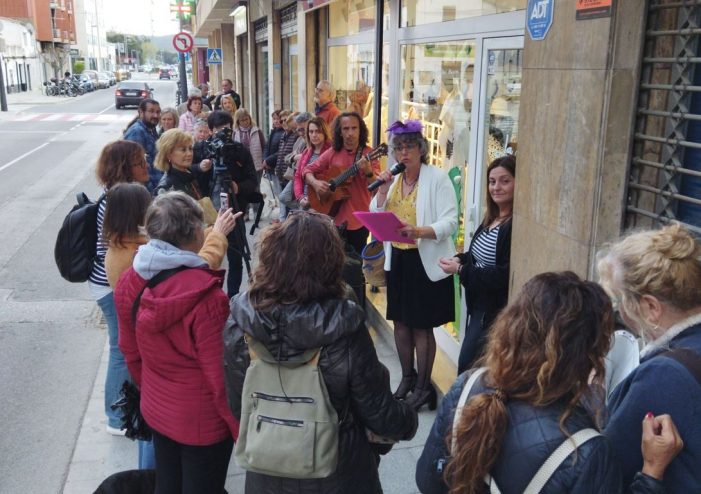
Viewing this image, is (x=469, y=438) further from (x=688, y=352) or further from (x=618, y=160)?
(x=618, y=160)

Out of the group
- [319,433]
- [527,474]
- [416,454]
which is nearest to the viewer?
[527,474]

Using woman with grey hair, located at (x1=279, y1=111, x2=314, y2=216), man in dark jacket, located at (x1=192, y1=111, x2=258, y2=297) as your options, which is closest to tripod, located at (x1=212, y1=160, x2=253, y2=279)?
man in dark jacket, located at (x1=192, y1=111, x2=258, y2=297)

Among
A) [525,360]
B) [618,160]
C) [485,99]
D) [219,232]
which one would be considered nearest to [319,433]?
[525,360]

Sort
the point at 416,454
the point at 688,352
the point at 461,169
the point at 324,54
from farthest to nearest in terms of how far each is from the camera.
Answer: the point at 324,54 < the point at 461,169 < the point at 416,454 < the point at 688,352

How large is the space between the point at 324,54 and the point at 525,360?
9145mm

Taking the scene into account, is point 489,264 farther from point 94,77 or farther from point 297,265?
point 94,77

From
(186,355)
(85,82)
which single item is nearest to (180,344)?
(186,355)

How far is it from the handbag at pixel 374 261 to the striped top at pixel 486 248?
102 cm

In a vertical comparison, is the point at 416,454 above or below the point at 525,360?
below

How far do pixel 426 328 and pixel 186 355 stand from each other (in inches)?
75.8

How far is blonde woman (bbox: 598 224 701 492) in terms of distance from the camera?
65.2 inches

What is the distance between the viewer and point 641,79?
9.55 ft

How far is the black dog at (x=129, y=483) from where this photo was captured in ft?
10.2

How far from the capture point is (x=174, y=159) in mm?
5289
